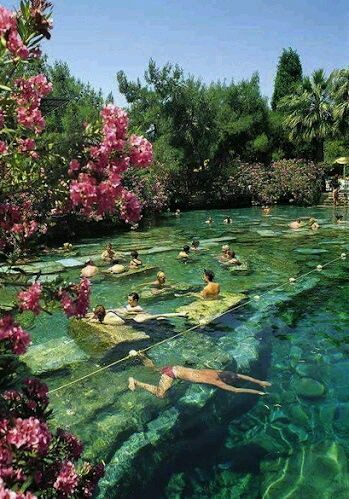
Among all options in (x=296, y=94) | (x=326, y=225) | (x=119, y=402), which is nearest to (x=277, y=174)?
(x=296, y=94)

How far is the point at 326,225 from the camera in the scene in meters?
28.8

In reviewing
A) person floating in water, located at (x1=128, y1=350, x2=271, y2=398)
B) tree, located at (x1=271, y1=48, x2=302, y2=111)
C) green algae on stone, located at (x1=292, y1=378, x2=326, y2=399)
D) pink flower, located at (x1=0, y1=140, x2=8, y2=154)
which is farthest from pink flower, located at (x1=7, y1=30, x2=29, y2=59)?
tree, located at (x1=271, y1=48, x2=302, y2=111)

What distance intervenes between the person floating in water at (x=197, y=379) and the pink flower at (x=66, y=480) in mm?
5293

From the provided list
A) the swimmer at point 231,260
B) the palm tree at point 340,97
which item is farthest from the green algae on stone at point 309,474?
the palm tree at point 340,97

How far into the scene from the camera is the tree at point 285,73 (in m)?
54.7

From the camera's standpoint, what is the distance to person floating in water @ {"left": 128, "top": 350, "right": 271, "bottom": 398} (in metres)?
8.95

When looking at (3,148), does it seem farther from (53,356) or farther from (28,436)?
(53,356)

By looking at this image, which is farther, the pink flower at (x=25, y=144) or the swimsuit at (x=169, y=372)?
the swimsuit at (x=169, y=372)

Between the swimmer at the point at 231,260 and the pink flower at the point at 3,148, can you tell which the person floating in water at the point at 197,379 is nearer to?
the pink flower at the point at 3,148

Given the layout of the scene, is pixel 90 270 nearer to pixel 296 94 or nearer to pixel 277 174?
pixel 277 174

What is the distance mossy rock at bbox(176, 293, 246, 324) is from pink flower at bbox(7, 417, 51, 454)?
31.2ft

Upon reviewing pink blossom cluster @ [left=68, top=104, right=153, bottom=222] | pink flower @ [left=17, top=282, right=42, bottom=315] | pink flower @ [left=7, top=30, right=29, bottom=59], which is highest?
pink flower @ [left=7, top=30, right=29, bottom=59]

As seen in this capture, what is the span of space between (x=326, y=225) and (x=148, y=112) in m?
19.6

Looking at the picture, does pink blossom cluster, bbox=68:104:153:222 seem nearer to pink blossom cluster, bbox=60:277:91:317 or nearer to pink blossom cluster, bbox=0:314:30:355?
pink blossom cluster, bbox=60:277:91:317
